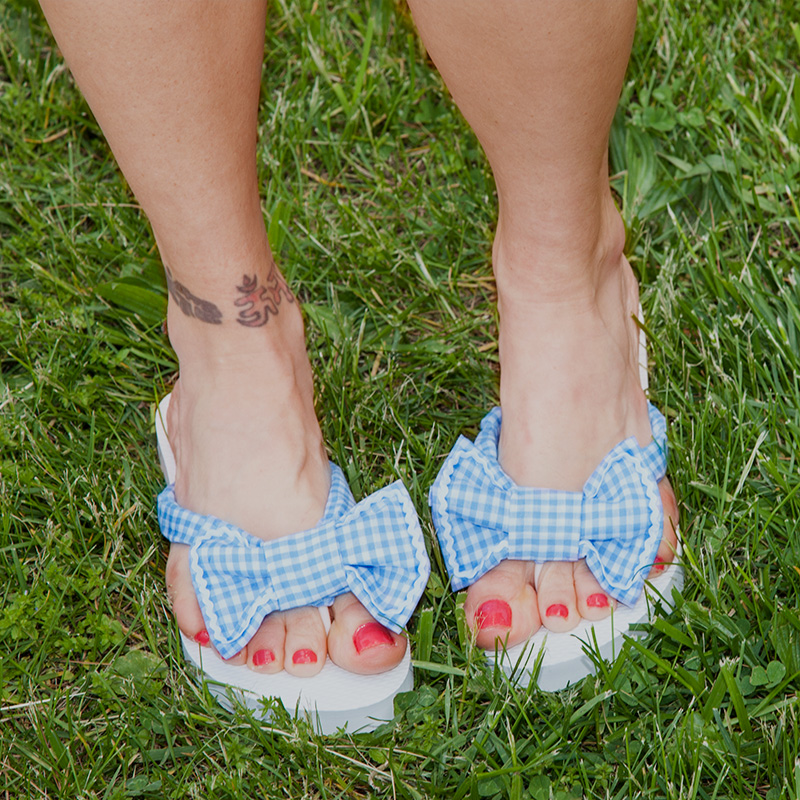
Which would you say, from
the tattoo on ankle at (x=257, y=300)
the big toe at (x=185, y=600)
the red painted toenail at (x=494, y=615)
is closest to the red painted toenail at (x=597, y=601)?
the red painted toenail at (x=494, y=615)

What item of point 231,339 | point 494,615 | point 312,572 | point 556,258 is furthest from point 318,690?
point 556,258

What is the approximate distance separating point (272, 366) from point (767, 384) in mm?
831

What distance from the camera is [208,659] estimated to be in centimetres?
135

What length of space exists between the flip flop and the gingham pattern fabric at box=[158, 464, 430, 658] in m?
0.08

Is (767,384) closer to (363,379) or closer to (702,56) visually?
(363,379)

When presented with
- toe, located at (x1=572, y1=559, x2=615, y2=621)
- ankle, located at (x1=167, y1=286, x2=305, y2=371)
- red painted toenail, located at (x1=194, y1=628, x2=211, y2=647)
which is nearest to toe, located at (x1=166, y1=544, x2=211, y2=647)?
red painted toenail, located at (x1=194, y1=628, x2=211, y2=647)

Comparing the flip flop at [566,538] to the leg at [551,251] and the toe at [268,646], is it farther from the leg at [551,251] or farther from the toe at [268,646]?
the toe at [268,646]

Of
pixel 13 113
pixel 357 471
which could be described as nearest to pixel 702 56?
pixel 357 471

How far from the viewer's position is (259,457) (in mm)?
1396

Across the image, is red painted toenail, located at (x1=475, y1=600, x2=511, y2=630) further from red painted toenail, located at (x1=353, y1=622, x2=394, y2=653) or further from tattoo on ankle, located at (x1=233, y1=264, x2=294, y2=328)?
tattoo on ankle, located at (x1=233, y1=264, x2=294, y2=328)

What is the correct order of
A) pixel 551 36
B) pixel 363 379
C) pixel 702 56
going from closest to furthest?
1. pixel 551 36
2. pixel 363 379
3. pixel 702 56

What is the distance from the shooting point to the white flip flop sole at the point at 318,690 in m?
1.27

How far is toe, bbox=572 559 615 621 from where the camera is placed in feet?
4.36

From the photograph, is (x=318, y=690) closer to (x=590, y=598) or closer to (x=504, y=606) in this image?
(x=504, y=606)
